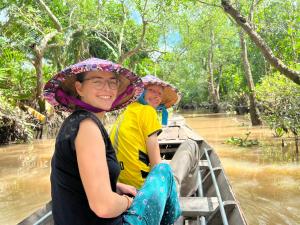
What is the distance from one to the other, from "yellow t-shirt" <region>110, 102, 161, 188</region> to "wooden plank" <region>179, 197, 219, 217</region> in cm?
54

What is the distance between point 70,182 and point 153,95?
1826 mm

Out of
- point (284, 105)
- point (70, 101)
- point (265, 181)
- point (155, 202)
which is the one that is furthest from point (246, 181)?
point (70, 101)

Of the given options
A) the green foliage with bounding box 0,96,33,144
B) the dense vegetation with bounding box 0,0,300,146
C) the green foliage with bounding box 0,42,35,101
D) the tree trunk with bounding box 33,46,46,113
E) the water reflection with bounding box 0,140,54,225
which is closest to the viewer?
the water reflection with bounding box 0,140,54,225

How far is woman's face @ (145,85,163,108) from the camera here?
354 centimetres

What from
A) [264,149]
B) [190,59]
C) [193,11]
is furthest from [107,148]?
[190,59]

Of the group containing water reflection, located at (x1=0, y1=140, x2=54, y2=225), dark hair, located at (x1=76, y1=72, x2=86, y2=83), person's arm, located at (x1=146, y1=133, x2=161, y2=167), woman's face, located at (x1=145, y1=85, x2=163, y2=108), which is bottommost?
water reflection, located at (x1=0, y1=140, x2=54, y2=225)

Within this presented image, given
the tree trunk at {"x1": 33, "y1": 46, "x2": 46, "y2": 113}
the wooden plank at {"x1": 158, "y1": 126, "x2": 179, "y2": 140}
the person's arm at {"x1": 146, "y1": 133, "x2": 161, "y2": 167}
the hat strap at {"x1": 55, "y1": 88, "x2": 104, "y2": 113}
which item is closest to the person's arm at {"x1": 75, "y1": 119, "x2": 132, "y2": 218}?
the hat strap at {"x1": 55, "y1": 88, "x2": 104, "y2": 113}

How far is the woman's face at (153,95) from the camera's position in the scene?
3.54 metres

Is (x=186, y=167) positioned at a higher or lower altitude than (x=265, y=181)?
higher

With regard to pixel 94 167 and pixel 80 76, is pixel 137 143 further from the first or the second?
pixel 94 167

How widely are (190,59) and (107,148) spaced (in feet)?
154

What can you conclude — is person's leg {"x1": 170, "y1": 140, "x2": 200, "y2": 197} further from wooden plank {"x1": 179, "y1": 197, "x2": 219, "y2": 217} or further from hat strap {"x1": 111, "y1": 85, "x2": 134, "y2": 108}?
hat strap {"x1": 111, "y1": 85, "x2": 134, "y2": 108}

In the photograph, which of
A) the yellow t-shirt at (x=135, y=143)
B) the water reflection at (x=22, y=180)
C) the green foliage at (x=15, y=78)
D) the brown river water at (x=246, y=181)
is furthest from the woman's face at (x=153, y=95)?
the green foliage at (x=15, y=78)

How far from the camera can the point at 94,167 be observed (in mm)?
1749
